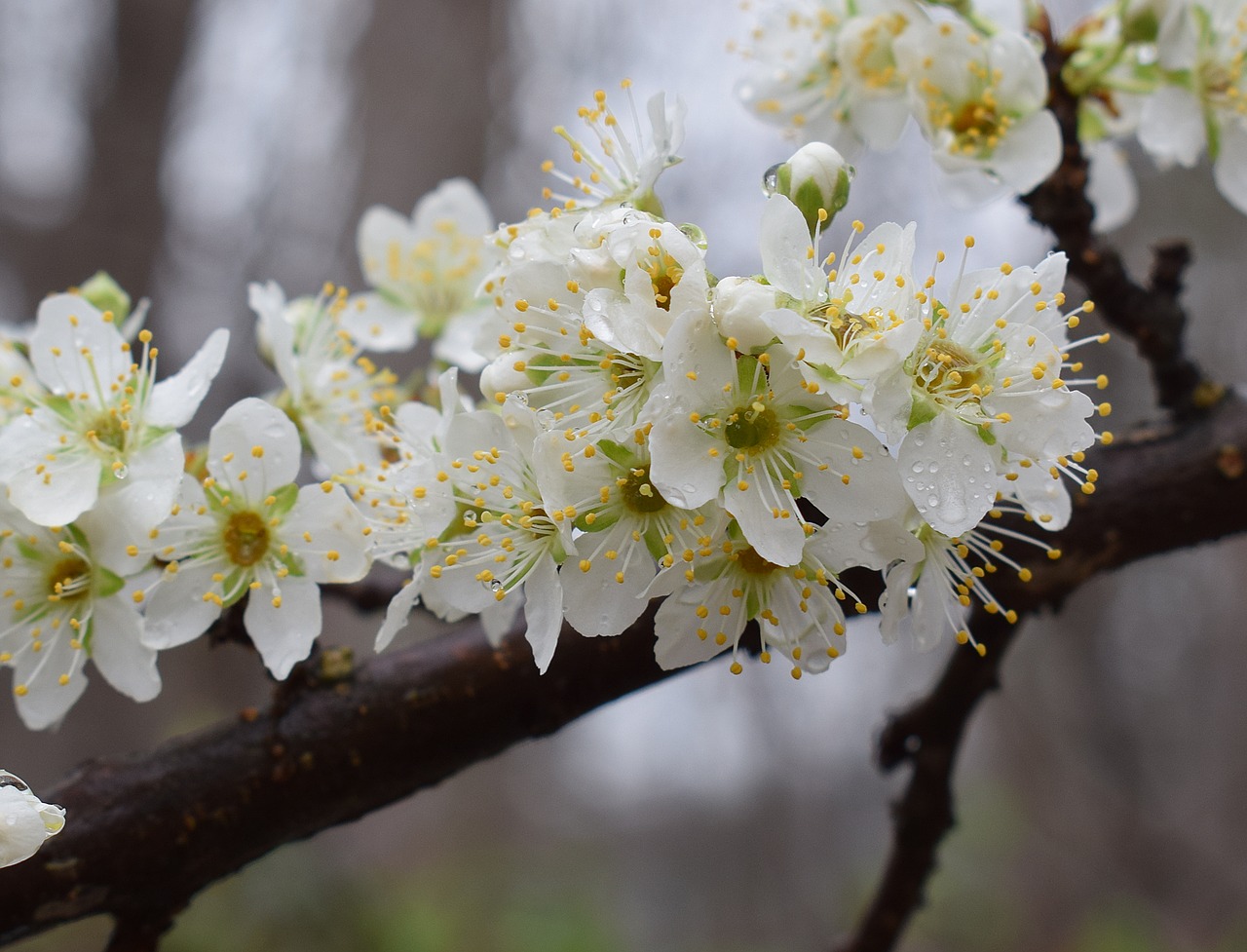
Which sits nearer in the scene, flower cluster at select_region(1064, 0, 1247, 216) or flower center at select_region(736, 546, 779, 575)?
flower center at select_region(736, 546, 779, 575)

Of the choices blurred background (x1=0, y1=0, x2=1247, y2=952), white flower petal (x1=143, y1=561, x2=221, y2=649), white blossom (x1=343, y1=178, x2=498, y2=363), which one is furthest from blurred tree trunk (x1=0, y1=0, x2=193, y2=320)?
white flower petal (x1=143, y1=561, x2=221, y2=649)

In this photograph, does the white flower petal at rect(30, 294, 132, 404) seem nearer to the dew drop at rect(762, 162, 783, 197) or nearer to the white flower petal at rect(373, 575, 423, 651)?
the white flower petal at rect(373, 575, 423, 651)

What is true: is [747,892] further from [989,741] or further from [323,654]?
[323,654]

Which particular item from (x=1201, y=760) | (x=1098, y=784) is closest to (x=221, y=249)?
(x=1098, y=784)

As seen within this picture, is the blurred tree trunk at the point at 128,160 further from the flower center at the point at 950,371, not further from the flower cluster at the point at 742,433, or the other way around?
the flower center at the point at 950,371

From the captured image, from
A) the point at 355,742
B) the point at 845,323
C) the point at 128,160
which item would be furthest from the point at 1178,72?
the point at 128,160

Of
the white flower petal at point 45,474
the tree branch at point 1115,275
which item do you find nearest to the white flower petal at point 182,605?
the white flower petal at point 45,474

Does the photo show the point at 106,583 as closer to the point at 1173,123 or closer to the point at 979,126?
the point at 979,126
